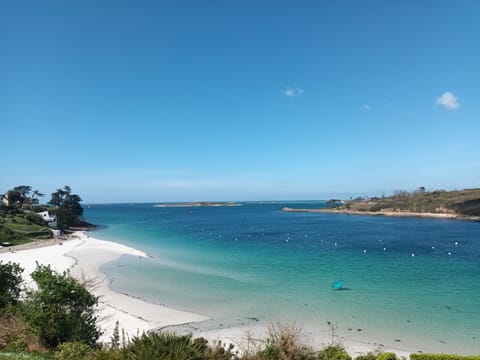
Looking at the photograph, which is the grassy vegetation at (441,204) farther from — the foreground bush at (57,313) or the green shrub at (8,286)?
the green shrub at (8,286)

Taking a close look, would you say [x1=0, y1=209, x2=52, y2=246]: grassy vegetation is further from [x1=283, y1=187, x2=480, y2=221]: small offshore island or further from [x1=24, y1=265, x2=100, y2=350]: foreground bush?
[x1=283, y1=187, x2=480, y2=221]: small offshore island

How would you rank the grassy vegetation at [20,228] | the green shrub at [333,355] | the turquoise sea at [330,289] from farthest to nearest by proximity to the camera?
1. the grassy vegetation at [20,228]
2. the turquoise sea at [330,289]
3. the green shrub at [333,355]

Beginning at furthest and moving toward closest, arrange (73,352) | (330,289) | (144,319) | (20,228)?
(20,228) → (330,289) → (144,319) → (73,352)

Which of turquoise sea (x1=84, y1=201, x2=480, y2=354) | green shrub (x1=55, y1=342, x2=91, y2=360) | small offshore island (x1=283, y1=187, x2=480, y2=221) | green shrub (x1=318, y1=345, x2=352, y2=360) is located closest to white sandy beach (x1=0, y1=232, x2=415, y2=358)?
turquoise sea (x1=84, y1=201, x2=480, y2=354)

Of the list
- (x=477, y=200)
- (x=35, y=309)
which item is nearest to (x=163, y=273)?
(x=35, y=309)

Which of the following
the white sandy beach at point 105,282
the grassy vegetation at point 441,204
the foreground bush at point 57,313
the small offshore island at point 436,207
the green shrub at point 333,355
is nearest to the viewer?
the green shrub at point 333,355

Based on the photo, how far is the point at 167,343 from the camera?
340 inches

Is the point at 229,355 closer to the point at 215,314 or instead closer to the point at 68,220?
the point at 215,314

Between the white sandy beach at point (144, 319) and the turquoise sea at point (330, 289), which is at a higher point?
the white sandy beach at point (144, 319)

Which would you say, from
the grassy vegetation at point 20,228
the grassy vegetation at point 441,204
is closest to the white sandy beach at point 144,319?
the grassy vegetation at point 20,228

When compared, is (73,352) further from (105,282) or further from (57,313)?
(105,282)

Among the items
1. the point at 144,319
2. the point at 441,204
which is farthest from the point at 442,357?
the point at 441,204

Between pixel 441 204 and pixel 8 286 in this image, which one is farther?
pixel 441 204

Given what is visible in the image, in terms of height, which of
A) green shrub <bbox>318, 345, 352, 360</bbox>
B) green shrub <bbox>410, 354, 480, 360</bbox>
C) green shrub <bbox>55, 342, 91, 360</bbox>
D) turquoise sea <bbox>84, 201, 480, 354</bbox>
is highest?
green shrub <bbox>55, 342, 91, 360</bbox>
